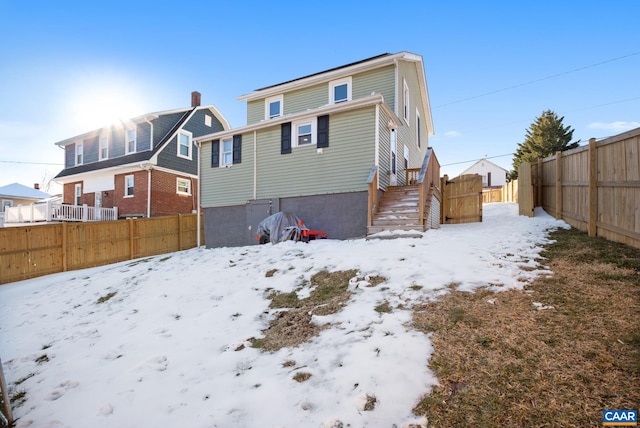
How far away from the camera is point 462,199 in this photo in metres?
11.8

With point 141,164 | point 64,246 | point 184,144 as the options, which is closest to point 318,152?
point 64,246

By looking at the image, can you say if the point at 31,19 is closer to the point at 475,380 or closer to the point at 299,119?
the point at 299,119

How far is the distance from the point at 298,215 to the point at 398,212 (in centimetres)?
362

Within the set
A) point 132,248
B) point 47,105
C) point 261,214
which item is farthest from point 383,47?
point 132,248

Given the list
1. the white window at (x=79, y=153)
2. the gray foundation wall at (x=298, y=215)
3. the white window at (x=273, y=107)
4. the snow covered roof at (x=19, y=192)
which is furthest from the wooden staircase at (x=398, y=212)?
the snow covered roof at (x=19, y=192)

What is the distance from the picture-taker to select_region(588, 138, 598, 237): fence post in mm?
6371

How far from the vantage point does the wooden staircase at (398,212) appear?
8.71 metres

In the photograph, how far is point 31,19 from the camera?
24.4 feet

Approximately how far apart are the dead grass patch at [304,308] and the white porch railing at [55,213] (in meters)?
18.1

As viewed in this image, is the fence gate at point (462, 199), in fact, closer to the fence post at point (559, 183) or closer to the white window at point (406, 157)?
the white window at point (406, 157)

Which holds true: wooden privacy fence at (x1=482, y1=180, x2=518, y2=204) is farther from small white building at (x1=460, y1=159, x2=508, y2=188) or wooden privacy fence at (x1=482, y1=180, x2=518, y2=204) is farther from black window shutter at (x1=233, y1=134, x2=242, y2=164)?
small white building at (x1=460, y1=159, x2=508, y2=188)

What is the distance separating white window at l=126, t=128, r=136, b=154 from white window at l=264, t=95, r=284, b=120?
10.1 metres

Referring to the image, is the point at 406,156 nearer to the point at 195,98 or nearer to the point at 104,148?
the point at 195,98

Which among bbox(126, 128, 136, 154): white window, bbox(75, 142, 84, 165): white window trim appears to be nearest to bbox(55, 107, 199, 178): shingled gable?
bbox(75, 142, 84, 165): white window trim
